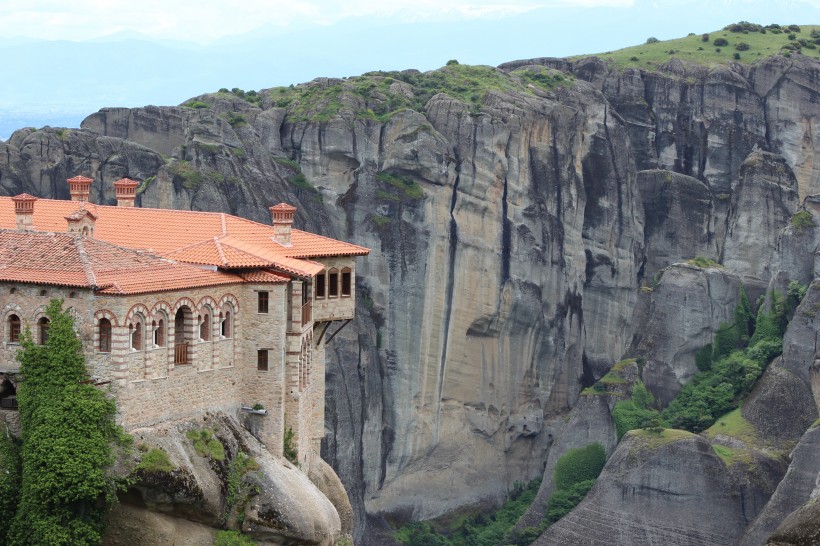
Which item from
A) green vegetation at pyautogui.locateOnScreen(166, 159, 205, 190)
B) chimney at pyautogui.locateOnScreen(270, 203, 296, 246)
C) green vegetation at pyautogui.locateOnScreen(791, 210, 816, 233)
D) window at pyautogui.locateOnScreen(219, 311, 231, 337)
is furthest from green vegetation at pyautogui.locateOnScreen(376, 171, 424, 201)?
window at pyautogui.locateOnScreen(219, 311, 231, 337)

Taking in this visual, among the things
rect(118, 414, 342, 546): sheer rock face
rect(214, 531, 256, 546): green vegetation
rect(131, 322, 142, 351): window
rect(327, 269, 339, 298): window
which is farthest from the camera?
rect(327, 269, 339, 298): window

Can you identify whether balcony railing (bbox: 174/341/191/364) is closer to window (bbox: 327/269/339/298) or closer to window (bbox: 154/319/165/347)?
window (bbox: 154/319/165/347)

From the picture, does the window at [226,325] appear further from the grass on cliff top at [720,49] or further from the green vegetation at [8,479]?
the grass on cliff top at [720,49]

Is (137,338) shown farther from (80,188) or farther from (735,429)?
(735,429)

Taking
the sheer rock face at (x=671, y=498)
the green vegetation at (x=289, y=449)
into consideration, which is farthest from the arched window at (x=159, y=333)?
the sheer rock face at (x=671, y=498)

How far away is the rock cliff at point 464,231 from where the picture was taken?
11625 centimetres

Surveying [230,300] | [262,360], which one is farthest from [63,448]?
[262,360]

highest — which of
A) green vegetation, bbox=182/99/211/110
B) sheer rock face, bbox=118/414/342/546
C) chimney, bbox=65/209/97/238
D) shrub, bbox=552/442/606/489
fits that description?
chimney, bbox=65/209/97/238

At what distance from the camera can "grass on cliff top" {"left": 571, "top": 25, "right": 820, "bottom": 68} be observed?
144 metres

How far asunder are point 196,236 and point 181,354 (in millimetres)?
5961

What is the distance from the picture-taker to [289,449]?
228ft

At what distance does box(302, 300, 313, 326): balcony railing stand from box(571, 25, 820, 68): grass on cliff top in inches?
2978

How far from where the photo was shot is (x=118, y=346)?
61969mm

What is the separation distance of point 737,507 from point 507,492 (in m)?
25.9
